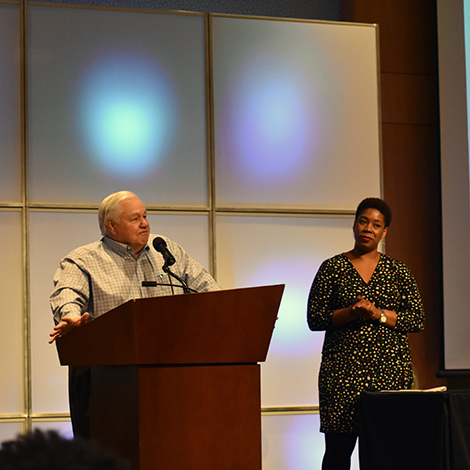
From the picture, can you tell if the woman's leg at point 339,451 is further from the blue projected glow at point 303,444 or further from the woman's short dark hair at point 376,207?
Result: the blue projected glow at point 303,444

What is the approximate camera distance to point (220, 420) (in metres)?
2.03

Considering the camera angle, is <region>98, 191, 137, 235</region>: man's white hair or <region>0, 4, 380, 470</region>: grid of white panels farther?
<region>0, 4, 380, 470</region>: grid of white panels

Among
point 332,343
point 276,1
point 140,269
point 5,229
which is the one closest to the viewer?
point 140,269

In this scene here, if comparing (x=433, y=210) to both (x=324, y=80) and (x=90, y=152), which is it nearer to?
(x=324, y=80)

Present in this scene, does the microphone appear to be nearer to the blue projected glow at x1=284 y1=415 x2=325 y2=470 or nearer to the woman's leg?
the woman's leg

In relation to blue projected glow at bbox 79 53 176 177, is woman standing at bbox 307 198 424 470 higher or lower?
lower

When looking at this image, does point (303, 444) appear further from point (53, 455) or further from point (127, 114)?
point (53, 455)

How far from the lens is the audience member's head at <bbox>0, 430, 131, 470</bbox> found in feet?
2.04

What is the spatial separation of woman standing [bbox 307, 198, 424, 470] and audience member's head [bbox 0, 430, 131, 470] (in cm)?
230

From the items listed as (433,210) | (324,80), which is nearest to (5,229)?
(324,80)

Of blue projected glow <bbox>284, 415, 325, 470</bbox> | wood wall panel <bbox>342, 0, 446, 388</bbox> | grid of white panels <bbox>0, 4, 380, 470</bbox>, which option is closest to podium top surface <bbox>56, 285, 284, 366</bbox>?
grid of white panels <bbox>0, 4, 380, 470</bbox>

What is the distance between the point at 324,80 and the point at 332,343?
80.7 inches

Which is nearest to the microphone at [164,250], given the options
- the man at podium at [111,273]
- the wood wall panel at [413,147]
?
Result: the man at podium at [111,273]

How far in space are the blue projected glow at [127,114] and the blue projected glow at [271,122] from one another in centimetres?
45
